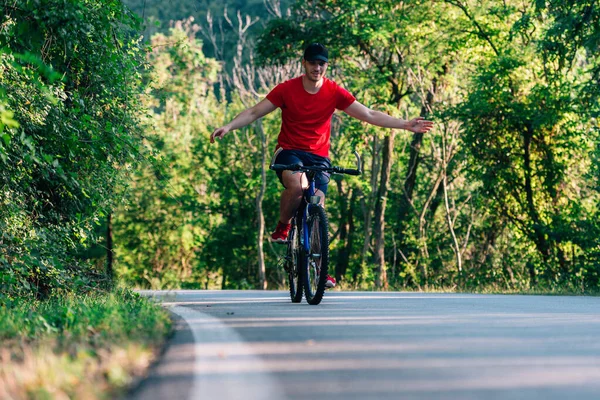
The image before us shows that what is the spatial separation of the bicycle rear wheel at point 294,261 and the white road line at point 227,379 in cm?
343

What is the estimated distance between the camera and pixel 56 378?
379 centimetres

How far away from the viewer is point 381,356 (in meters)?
5.03

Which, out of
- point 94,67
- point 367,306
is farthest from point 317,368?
point 94,67

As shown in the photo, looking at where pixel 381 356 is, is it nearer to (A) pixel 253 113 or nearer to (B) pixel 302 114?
(B) pixel 302 114

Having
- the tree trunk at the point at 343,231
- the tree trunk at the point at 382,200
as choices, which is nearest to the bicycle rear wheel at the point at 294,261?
the tree trunk at the point at 382,200

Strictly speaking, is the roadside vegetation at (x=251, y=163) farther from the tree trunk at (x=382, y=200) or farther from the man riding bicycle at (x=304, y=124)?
the man riding bicycle at (x=304, y=124)

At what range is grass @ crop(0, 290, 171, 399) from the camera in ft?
12.3

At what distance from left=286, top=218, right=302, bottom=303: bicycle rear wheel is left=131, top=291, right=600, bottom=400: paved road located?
139 centimetres

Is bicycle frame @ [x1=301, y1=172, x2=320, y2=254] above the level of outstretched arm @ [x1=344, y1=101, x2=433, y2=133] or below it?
below

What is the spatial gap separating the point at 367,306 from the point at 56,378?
17.7 feet

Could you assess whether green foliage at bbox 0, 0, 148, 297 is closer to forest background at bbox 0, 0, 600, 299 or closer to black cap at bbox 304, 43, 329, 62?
forest background at bbox 0, 0, 600, 299

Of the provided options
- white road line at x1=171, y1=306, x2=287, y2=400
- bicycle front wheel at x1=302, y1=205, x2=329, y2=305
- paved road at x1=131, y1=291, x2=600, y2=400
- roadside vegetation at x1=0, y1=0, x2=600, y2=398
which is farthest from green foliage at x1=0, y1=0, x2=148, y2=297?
white road line at x1=171, y1=306, x2=287, y2=400

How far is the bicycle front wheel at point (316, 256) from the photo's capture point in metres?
8.84

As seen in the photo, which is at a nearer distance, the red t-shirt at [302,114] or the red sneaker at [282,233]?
the red t-shirt at [302,114]
